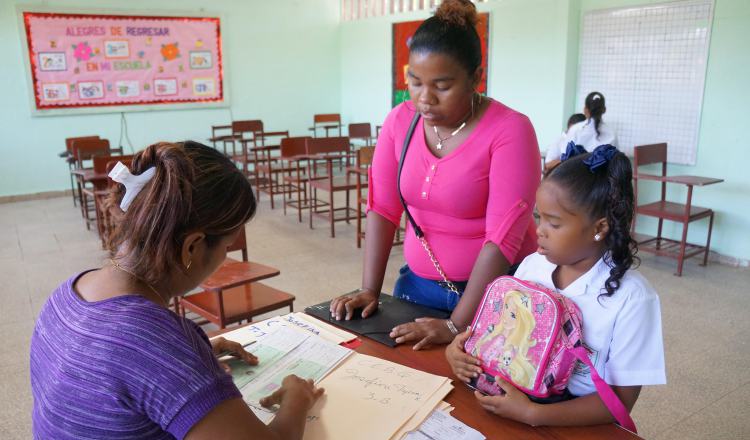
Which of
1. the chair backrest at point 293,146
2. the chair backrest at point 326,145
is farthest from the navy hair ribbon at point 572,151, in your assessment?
the chair backrest at point 293,146

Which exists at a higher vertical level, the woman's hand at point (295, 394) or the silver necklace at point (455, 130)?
the silver necklace at point (455, 130)

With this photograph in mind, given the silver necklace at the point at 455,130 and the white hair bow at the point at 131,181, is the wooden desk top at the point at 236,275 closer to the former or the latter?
the silver necklace at the point at 455,130

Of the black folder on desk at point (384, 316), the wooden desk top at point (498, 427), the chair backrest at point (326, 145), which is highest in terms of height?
the chair backrest at point (326, 145)

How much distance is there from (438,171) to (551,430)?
64 cm

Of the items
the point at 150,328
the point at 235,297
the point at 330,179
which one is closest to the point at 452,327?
the point at 150,328

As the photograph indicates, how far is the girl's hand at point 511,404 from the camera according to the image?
3.28 feet

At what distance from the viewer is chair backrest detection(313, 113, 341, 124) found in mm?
8797

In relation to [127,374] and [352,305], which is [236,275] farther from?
[127,374]

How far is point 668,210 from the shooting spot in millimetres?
4301

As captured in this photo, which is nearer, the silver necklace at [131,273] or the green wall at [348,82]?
the silver necklace at [131,273]

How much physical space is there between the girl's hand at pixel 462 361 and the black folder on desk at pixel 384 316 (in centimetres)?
17

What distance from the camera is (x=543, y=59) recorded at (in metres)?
5.67

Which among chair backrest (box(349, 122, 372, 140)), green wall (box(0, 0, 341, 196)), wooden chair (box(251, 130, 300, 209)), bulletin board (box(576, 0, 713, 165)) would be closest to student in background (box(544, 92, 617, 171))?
bulletin board (box(576, 0, 713, 165))

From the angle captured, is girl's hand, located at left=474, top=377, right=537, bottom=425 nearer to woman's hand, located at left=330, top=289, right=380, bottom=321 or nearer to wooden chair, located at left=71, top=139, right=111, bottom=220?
woman's hand, located at left=330, top=289, right=380, bottom=321
